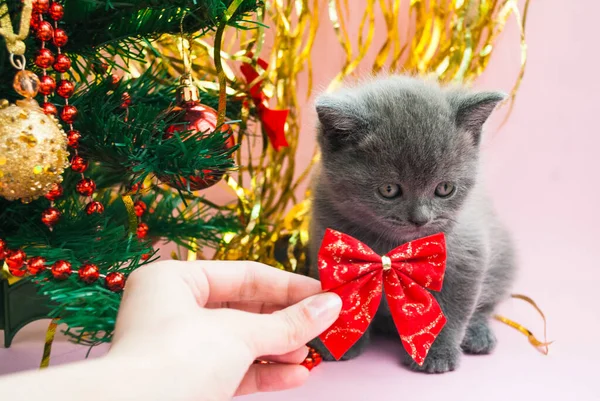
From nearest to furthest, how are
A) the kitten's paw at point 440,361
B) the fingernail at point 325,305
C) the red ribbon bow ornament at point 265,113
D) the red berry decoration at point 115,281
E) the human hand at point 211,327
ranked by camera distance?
the human hand at point 211,327, the fingernail at point 325,305, the red berry decoration at point 115,281, the kitten's paw at point 440,361, the red ribbon bow ornament at point 265,113

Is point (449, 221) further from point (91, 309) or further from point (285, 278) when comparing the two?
point (91, 309)

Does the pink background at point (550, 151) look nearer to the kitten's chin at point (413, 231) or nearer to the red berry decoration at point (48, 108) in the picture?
the kitten's chin at point (413, 231)

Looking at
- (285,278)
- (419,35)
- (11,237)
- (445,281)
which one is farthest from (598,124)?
(11,237)

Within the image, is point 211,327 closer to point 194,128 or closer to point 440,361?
point 194,128

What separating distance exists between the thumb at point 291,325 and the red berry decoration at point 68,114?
407 millimetres

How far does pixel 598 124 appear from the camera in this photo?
4.90 feet

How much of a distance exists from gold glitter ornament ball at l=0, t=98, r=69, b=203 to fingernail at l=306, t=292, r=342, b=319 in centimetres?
39

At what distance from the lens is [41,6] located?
2.36 feet

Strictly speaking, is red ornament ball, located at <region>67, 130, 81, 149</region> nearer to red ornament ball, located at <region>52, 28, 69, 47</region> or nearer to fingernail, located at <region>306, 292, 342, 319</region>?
red ornament ball, located at <region>52, 28, 69, 47</region>

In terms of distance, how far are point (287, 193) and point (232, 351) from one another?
784 millimetres

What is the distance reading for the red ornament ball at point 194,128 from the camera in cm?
86

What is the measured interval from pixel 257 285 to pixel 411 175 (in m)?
0.29

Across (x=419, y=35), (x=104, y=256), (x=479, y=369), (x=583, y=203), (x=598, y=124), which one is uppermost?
(x=419, y=35)

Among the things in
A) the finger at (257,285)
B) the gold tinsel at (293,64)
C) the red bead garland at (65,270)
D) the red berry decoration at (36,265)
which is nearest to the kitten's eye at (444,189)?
the finger at (257,285)
